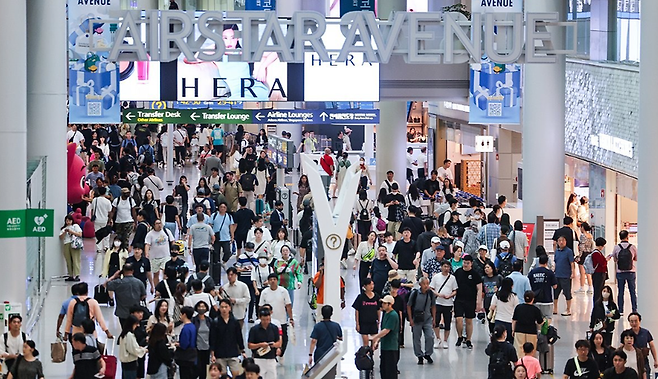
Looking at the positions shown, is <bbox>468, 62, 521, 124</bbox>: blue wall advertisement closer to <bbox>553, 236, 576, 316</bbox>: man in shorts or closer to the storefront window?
the storefront window

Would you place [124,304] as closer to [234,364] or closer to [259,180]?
[234,364]

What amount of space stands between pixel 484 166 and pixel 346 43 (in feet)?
54.4

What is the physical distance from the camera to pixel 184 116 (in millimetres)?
28406

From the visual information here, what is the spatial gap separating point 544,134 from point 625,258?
4695mm

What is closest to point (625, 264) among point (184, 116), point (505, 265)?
point (505, 265)

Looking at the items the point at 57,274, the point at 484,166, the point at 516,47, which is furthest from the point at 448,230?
the point at 484,166

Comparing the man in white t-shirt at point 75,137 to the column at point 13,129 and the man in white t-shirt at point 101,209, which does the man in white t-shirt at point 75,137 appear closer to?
the man in white t-shirt at point 101,209

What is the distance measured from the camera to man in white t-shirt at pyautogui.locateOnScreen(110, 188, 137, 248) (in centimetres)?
2495

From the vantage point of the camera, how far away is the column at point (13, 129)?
57.0 ft

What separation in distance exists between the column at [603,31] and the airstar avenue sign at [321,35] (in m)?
3.22

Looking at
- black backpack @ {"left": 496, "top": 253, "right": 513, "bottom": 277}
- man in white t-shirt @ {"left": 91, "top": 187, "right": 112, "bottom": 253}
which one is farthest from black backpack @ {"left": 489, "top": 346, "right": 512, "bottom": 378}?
man in white t-shirt @ {"left": 91, "top": 187, "right": 112, "bottom": 253}

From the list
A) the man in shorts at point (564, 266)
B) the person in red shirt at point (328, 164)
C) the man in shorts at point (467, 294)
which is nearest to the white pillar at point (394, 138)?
the person in red shirt at point (328, 164)

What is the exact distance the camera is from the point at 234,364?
15.2 m

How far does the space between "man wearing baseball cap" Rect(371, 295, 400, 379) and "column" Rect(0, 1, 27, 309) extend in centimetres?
524
